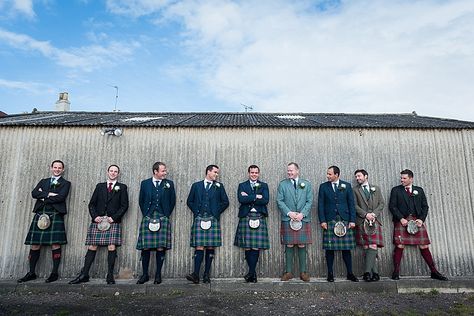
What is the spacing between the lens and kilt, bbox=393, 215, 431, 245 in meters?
5.91

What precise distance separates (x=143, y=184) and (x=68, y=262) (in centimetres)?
205

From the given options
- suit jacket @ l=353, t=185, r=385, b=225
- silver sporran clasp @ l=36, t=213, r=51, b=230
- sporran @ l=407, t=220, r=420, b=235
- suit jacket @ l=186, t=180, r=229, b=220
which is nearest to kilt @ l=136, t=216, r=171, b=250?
suit jacket @ l=186, t=180, r=229, b=220

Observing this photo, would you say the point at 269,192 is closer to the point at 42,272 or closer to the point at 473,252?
the point at 473,252

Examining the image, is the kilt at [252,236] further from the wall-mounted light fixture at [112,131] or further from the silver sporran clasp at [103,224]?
the wall-mounted light fixture at [112,131]

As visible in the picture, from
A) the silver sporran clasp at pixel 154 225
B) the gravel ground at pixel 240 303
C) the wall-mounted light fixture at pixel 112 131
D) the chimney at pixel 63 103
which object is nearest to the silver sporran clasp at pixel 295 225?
the gravel ground at pixel 240 303

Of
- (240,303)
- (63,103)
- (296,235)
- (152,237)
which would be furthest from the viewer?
(63,103)

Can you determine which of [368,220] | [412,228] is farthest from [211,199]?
[412,228]

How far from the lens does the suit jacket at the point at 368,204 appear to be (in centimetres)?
589

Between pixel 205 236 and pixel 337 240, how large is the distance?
2.30m

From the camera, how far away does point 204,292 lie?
5457 millimetres

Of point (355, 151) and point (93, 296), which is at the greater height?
point (355, 151)

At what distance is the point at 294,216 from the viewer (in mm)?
5664

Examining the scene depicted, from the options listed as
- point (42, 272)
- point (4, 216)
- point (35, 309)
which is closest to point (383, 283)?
point (35, 309)

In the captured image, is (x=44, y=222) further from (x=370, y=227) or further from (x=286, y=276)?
(x=370, y=227)
